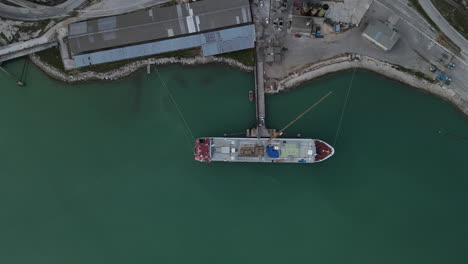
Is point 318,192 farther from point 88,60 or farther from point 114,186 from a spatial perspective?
point 88,60

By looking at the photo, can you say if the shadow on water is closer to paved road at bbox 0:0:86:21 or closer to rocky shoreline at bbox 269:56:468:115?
paved road at bbox 0:0:86:21

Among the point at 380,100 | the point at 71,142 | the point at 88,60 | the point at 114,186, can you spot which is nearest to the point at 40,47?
the point at 88,60

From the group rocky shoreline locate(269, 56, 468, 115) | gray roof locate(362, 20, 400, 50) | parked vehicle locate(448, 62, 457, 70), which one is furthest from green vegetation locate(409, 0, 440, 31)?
rocky shoreline locate(269, 56, 468, 115)

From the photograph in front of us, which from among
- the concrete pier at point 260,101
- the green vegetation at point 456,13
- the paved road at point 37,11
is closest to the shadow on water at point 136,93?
the paved road at point 37,11

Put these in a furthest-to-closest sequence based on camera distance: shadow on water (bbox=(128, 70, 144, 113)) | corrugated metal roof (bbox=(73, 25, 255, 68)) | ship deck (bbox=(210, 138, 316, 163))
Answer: shadow on water (bbox=(128, 70, 144, 113)) → corrugated metal roof (bbox=(73, 25, 255, 68)) → ship deck (bbox=(210, 138, 316, 163))

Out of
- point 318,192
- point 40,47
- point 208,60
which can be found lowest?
point 318,192

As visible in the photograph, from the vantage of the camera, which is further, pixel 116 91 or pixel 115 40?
pixel 116 91

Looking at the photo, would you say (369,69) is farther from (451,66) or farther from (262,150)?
(262,150)
